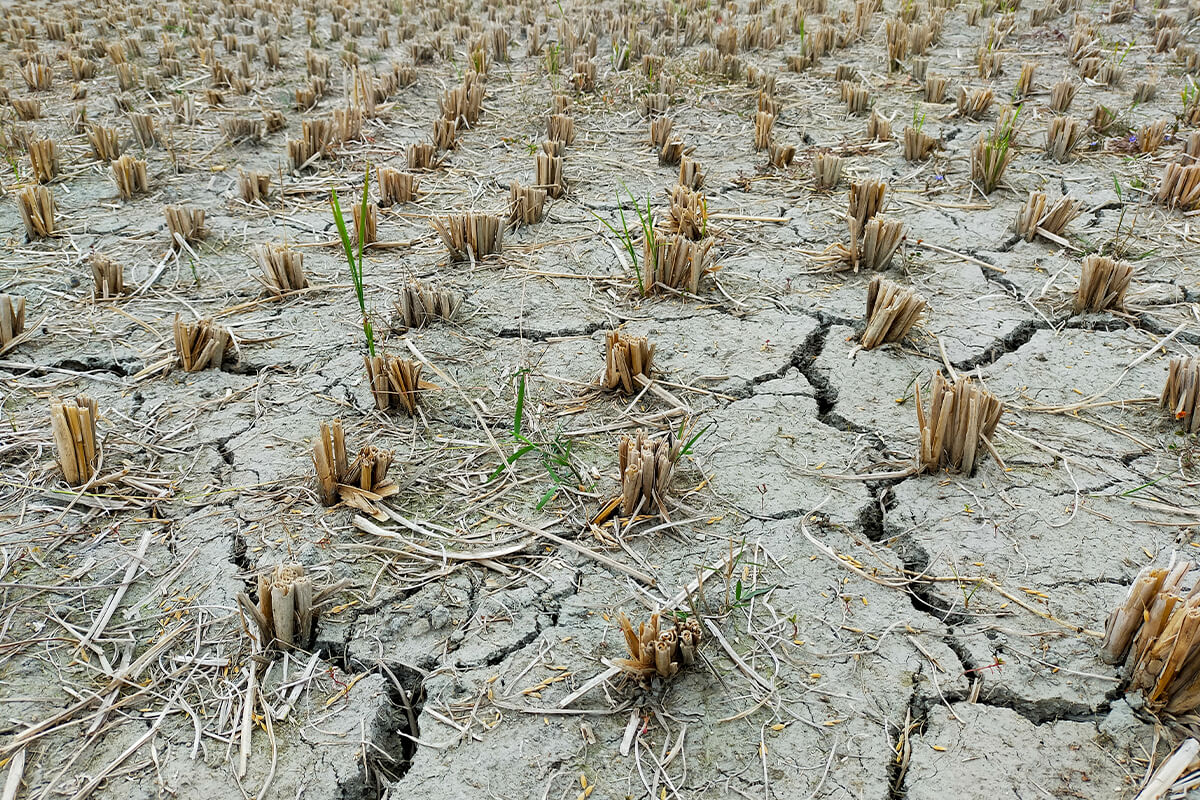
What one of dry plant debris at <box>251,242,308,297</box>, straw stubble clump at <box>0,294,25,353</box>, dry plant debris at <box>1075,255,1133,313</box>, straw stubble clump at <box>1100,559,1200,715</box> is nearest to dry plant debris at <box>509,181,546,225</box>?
dry plant debris at <box>251,242,308,297</box>

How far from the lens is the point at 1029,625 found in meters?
1.94

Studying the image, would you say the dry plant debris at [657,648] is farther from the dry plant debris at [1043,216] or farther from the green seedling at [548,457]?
the dry plant debris at [1043,216]

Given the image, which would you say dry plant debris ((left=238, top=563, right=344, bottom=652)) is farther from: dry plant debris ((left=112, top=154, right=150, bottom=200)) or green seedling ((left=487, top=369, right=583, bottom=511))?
dry plant debris ((left=112, top=154, right=150, bottom=200))

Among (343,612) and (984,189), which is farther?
(984,189)

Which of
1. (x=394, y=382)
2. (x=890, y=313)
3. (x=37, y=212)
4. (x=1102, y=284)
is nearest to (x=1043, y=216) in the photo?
(x=1102, y=284)

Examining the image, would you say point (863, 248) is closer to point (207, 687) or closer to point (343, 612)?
point (343, 612)

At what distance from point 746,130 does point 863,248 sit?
1719 mm

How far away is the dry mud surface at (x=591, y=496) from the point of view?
1.74m

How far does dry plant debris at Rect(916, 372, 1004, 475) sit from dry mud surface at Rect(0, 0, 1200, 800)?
76mm

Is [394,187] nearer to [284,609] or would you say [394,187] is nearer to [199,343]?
[199,343]

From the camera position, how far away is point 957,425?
2.35 m

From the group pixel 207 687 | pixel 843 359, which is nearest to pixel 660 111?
pixel 843 359

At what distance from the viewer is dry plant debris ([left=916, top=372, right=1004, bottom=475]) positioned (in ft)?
7.59

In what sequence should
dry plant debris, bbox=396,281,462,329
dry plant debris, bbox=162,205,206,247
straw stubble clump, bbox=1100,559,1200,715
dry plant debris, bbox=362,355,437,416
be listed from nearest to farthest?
straw stubble clump, bbox=1100,559,1200,715 → dry plant debris, bbox=362,355,437,416 → dry plant debris, bbox=396,281,462,329 → dry plant debris, bbox=162,205,206,247
